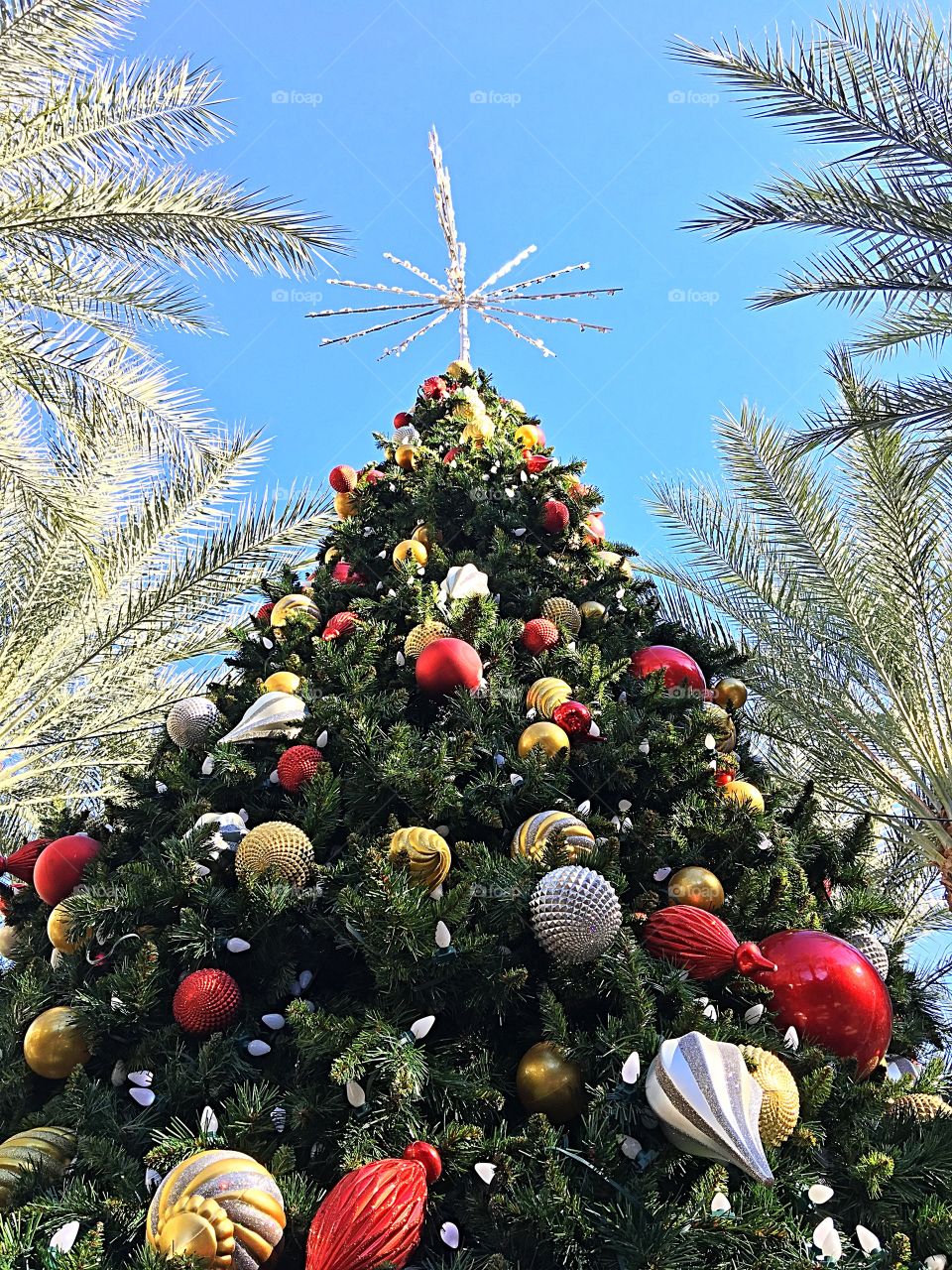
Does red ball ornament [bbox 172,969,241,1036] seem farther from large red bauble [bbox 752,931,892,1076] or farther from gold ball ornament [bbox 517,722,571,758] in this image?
large red bauble [bbox 752,931,892,1076]

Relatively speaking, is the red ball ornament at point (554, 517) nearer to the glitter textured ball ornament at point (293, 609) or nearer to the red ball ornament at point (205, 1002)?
the glitter textured ball ornament at point (293, 609)

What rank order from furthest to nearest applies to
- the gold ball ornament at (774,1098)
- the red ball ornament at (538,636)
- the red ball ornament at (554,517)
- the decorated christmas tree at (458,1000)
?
the red ball ornament at (554,517), the red ball ornament at (538,636), the gold ball ornament at (774,1098), the decorated christmas tree at (458,1000)

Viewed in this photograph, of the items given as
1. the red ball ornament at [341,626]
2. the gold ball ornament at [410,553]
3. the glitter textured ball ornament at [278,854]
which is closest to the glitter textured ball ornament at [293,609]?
the red ball ornament at [341,626]

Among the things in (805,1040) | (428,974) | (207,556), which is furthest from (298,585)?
(805,1040)

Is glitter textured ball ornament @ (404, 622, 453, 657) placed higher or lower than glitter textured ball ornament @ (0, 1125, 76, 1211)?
higher

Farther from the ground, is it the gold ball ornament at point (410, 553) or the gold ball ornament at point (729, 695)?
the gold ball ornament at point (410, 553)

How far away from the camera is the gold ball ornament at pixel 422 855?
216 centimetres

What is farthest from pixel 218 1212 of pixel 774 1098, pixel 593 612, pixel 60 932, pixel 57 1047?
pixel 593 612

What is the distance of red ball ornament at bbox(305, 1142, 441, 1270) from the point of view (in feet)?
4.88

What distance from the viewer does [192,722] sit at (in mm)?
3188

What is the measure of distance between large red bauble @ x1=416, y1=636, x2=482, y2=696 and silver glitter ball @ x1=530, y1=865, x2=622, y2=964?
40.7 inches

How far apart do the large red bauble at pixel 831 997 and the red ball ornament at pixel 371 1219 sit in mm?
989

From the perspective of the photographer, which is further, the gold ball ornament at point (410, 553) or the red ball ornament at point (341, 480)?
the red ball ornament at point (341, 480)

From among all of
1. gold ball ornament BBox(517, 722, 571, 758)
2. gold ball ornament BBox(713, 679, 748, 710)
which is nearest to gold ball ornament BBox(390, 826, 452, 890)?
gold ball ornament BBox(517, 722, 571, 758)
